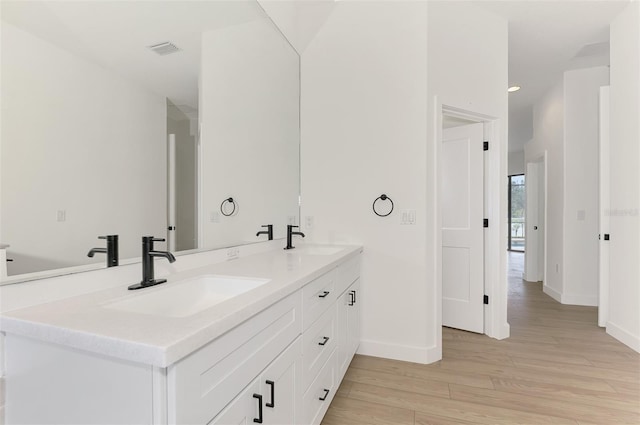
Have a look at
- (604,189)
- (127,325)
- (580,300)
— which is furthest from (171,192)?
(580,300)

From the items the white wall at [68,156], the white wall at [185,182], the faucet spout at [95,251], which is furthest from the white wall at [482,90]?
the faucet spout at [95,251]

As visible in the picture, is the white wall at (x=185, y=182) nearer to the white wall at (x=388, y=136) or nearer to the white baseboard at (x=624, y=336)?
the white wall at (x=388, y=136)

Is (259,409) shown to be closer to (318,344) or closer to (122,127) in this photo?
(318,344)

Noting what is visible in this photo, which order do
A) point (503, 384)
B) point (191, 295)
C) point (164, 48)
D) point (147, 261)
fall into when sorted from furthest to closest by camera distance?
point (503, 384)
point (164, 48)
point (191, 295)
point (147, 261)

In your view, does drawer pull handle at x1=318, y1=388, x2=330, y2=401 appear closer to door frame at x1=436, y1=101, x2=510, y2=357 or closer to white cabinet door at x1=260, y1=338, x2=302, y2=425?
white cabinet door at x1=260, y1=338, x2=302, y2=425

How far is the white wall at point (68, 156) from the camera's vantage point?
2.90ft

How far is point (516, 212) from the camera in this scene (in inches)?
356

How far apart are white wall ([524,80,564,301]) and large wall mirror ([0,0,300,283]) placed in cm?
406

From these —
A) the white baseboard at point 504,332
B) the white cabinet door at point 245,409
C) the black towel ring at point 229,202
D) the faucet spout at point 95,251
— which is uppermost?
the black towel ring at point 229,202

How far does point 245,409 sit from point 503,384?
75.9 inches

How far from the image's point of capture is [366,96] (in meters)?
2.54

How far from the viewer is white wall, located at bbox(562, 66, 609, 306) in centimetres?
390

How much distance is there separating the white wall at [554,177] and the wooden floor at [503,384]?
146 cm

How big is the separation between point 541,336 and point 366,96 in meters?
2.68
